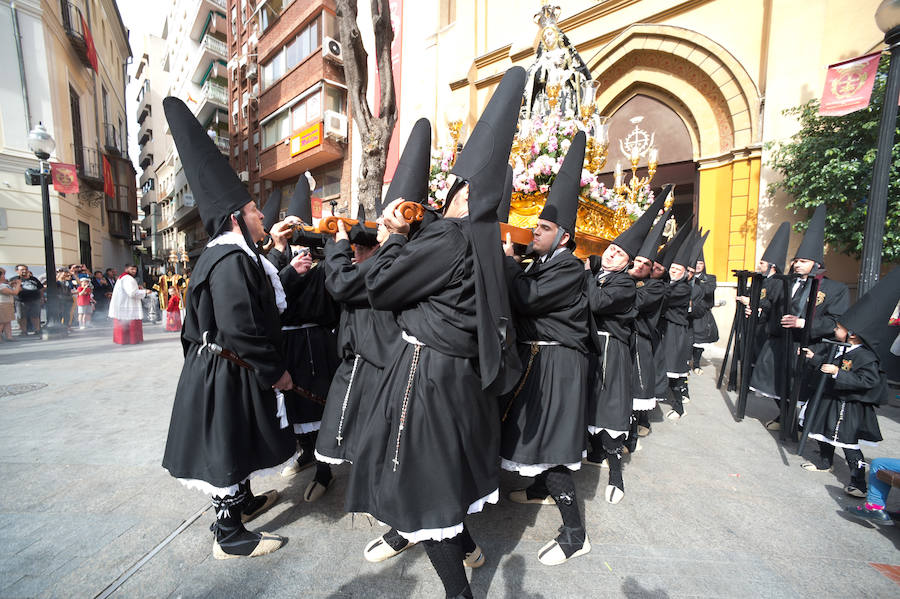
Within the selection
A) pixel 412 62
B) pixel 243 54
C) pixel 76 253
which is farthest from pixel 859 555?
pixel 243 54

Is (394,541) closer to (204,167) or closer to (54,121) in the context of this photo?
(204,167)

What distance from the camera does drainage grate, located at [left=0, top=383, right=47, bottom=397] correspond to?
5337 millimetres

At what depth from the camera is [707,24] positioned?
877cm

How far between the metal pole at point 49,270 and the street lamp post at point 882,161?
652 inches

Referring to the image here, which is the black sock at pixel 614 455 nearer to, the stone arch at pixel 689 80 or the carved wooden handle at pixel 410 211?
the carved wooden handle at pixel 410 211

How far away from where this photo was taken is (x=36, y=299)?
10523mm

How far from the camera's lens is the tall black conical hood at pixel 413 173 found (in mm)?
2594

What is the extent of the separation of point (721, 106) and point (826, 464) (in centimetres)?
853

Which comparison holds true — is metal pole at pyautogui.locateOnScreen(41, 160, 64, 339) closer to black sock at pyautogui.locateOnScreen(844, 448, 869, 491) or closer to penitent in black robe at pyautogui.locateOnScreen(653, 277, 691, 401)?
penitent in black robe at pyautogui.locateOnScreen(653, 277, 691, 401)

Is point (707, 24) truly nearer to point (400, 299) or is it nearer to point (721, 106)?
point (721, 106)

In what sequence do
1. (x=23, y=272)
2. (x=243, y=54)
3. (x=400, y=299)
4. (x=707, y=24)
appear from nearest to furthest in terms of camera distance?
(x=400, y=299) → (x=707, y=24) → (x=23, y=272) → (x=243, y=54)

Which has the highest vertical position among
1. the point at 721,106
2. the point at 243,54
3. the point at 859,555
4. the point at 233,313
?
the point at 243,54

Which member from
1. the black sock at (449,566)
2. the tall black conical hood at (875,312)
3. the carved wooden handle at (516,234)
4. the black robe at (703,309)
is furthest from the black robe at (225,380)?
the black robe at (703,309)

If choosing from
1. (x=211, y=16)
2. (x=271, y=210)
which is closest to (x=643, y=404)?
(x=271, y=210)
